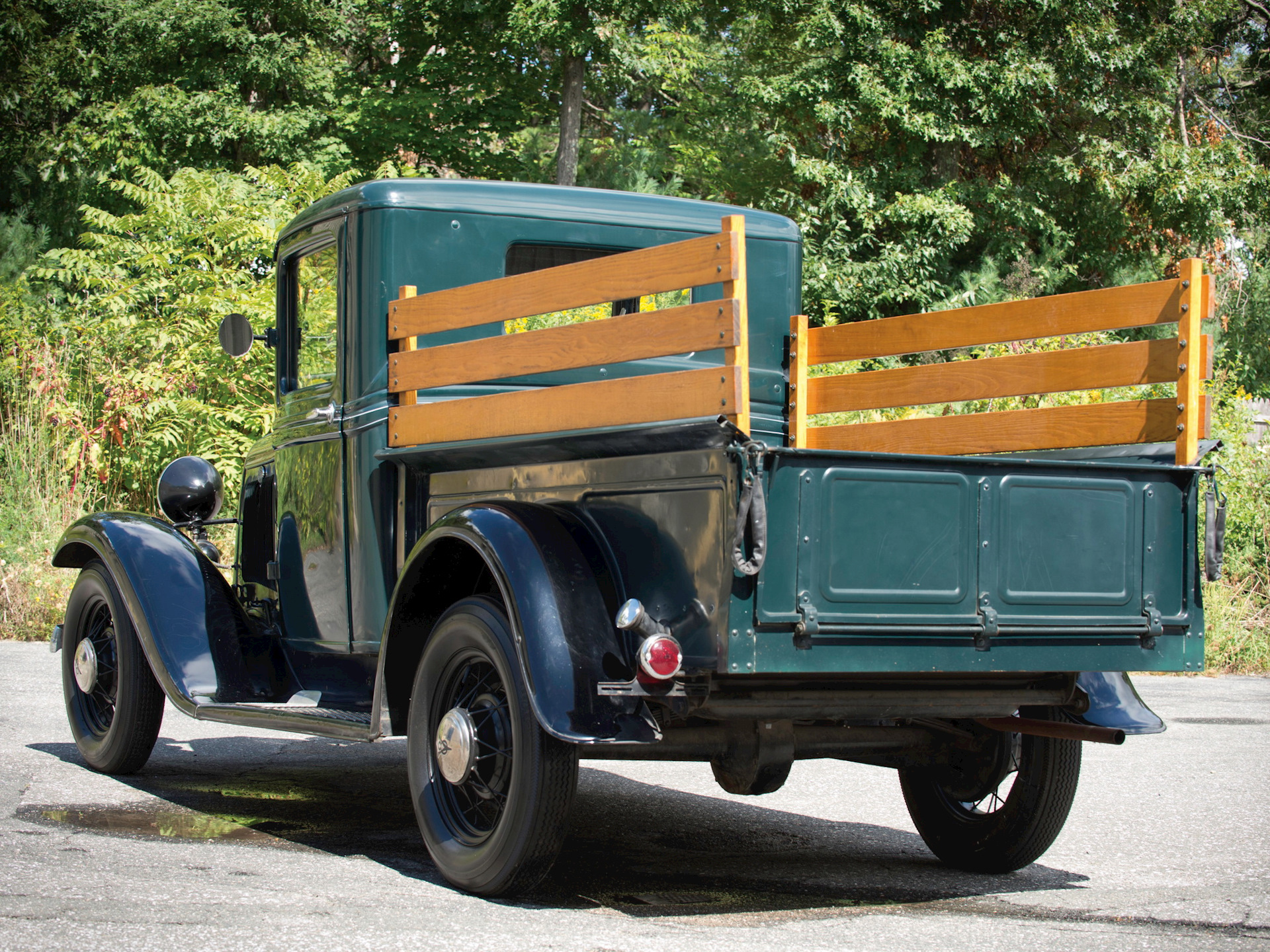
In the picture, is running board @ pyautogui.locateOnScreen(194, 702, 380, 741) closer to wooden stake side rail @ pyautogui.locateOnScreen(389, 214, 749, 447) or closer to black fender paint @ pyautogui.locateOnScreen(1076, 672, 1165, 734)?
wooden stake side rail @ pyautogui.locateOnScreen(389, 214, 749, 447)

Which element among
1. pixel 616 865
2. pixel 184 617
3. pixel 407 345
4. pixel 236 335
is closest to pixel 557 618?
pixel 616 865

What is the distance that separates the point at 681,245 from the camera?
3467mm

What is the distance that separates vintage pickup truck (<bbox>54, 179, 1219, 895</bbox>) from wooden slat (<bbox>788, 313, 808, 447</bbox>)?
0.01 meters

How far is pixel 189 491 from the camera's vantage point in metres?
6.36

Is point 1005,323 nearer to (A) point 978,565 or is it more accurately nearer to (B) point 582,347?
(A) point 978,565

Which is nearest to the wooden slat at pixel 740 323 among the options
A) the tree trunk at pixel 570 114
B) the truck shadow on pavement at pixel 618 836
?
the truck shadow on pavement at pixel 618 836

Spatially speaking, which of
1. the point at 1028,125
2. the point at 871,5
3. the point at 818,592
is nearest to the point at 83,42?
the point at 871,5

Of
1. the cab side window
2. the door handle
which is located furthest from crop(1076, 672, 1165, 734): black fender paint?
the cab side window

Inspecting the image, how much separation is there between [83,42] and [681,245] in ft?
81.5

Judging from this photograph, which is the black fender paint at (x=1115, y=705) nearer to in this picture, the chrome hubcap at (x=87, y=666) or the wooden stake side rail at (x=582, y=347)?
the wooden stake side rail at (x=582, y=347)

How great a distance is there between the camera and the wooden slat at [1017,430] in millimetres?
4219

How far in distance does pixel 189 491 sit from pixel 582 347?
10.9ft

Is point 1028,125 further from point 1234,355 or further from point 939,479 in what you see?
point 939,479

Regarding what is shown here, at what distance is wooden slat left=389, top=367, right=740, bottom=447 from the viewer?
3.29 m
